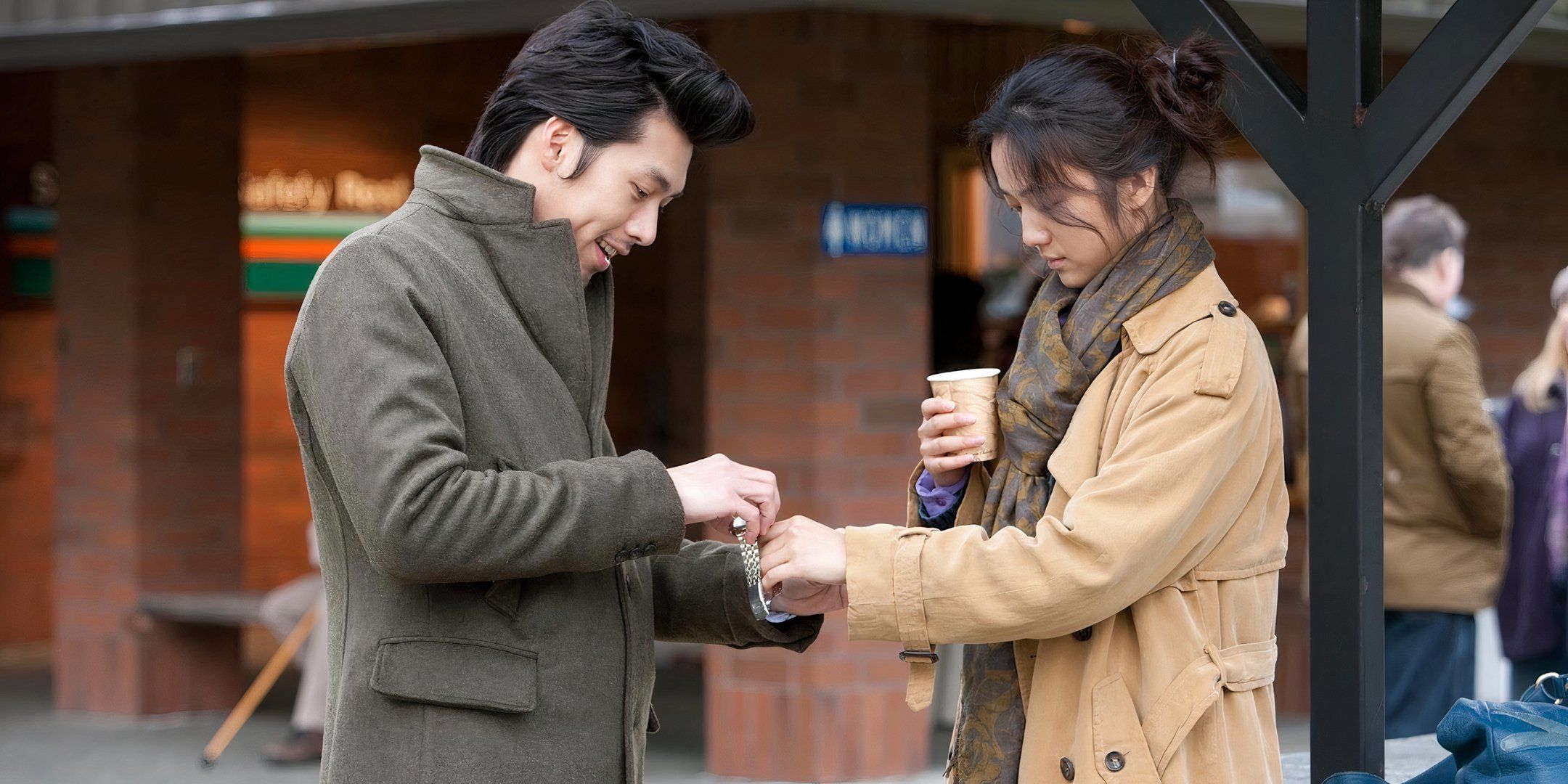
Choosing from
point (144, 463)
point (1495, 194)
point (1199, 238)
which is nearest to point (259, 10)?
point (144, 463)

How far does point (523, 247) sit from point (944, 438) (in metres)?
0.65

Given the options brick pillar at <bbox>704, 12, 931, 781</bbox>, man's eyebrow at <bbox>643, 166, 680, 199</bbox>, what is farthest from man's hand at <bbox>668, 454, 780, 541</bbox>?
brick pillar at <bbox>704, 12, 931, 781</bbox>

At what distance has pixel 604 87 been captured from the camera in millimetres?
2201

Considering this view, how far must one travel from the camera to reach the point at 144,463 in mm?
7004

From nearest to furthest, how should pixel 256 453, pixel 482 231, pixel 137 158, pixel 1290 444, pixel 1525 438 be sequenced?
pixel 482 231 → pixel 1525 438 → pixel 1290 444 → pixel 137 158 → pixel 256 453

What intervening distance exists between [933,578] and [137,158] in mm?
5823

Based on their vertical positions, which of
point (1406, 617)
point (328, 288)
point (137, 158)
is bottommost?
point (1406, 617)

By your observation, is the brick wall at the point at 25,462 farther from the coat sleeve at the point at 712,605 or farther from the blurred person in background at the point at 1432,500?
the coat sleeve at the point at 712,605

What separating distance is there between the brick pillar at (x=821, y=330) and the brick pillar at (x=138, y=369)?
105 inches

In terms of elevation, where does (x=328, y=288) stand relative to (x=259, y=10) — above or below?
below

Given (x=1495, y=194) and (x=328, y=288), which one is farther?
(x=1495, y=194)

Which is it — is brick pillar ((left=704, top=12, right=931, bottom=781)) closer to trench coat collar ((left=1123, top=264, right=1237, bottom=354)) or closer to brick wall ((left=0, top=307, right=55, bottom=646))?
trench coat collar ((left=1123, top=264, right=1237, bottom=354))

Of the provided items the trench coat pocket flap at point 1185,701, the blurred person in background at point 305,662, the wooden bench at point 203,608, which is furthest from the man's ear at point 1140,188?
the wooden bench at point 203,608

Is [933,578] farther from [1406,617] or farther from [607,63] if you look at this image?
[1406,617]
